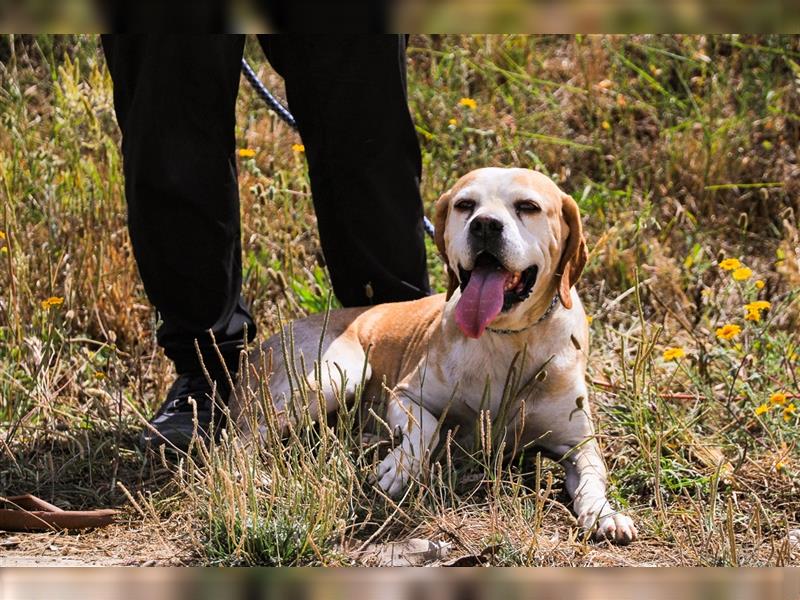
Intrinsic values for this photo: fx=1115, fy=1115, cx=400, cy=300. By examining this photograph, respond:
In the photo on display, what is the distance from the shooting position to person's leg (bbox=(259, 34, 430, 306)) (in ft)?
12.1

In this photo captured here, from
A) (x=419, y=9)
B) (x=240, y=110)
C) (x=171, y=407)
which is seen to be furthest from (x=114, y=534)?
(x=240, y=110)

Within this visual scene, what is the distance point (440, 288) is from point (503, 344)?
1396mm

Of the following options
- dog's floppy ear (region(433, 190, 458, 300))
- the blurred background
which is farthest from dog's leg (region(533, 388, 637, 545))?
the blurred background

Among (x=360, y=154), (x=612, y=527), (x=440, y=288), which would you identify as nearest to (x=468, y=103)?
(x=440, y=288)

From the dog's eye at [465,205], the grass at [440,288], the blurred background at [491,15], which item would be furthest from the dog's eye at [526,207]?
the blurred background at [491,15]

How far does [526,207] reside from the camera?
10.4 feet

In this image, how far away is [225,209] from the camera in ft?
11.8

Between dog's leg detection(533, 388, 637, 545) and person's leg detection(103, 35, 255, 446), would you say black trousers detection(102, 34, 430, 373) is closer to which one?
person's leg detection(103, 35, 255, 446)

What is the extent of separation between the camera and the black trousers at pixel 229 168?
Answer: 3381 millimetres

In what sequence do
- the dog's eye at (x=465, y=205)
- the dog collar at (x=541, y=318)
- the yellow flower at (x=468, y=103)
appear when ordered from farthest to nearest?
1. the yellow flower at (x=468, y=103)
2. the dog collar at (x=541, y=318)
3. the dog's eye at (x=465, y=205)

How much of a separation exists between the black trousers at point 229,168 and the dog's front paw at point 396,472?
2.60ft

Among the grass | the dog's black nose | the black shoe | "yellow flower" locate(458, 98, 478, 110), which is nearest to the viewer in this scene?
the grass

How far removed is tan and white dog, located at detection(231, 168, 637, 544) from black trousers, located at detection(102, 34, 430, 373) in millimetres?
359

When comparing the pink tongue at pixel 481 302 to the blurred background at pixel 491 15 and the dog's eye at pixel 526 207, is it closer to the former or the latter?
Result: the dog's eye at pixel 526 207
